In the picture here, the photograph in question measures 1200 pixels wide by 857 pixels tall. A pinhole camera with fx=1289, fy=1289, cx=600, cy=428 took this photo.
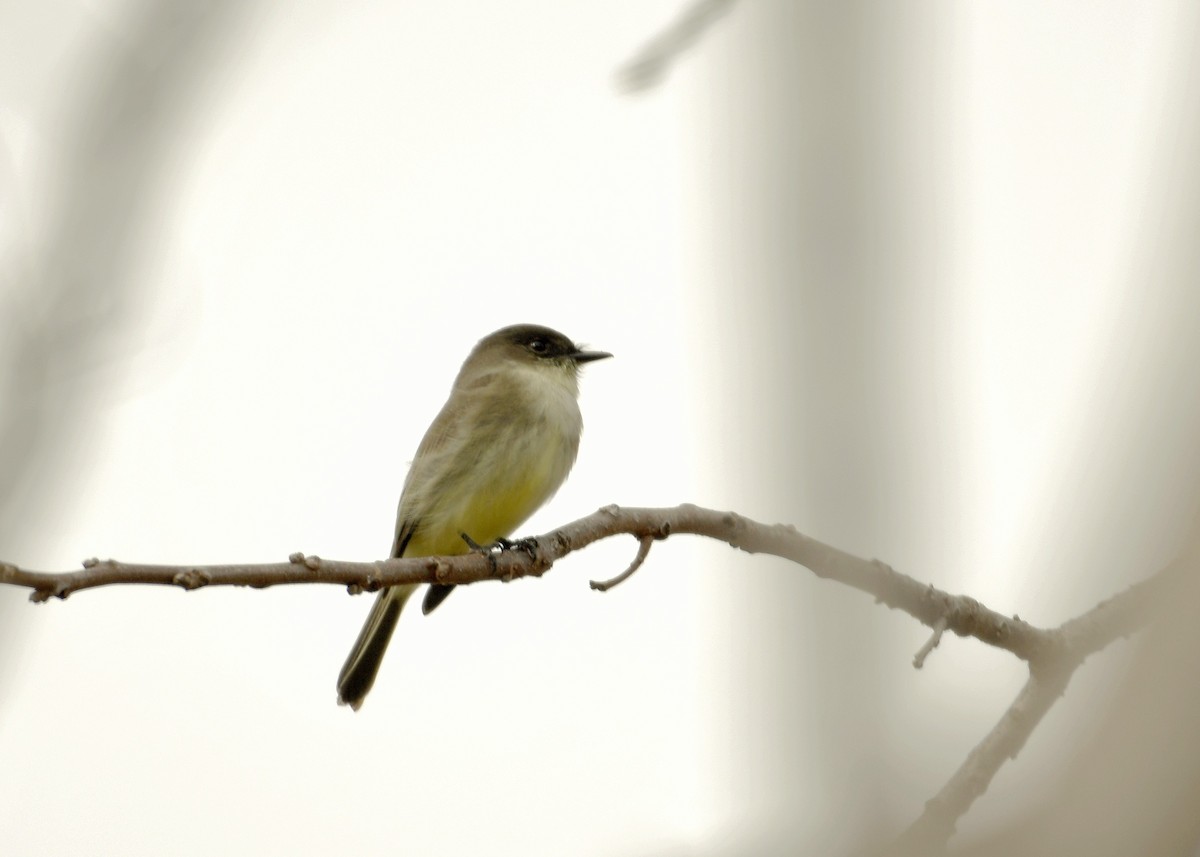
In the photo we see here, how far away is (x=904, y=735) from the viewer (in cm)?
159

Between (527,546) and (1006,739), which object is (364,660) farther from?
(1006,739)

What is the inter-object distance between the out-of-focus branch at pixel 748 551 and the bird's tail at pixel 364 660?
231cm

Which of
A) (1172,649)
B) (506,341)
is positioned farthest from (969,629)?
(506,341)

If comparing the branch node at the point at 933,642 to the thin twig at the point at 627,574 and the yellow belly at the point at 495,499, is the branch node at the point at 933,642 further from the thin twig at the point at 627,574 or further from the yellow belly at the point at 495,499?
the yellow belly at the point at 495,499

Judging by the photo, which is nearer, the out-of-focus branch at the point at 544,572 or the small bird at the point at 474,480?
the out-of-focus branch at the point at 544,572

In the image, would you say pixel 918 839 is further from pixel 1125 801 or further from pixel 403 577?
pixel 403 577

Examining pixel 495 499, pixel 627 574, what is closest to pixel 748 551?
pixel 627 574

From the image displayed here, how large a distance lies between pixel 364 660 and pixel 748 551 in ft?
11.6

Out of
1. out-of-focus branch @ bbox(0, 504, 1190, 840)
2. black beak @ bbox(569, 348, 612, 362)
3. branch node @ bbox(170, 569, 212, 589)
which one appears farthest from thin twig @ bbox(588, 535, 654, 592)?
black beak @ bbox(569, 348, 612, 362)

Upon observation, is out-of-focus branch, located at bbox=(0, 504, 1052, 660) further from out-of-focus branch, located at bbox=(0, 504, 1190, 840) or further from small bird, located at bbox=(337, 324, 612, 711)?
small bird, located at bbox=(337, 324, 612, 711)

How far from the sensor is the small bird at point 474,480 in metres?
6.45

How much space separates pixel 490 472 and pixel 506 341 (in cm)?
168

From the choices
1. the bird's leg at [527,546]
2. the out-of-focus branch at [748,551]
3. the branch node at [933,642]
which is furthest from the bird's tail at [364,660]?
the branch node at [933,642]

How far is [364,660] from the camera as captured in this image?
661 centimetres
